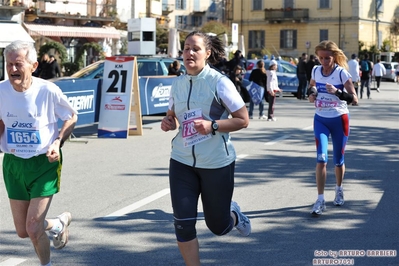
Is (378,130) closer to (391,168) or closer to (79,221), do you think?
(391,168)

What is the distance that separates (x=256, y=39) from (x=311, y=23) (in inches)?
241

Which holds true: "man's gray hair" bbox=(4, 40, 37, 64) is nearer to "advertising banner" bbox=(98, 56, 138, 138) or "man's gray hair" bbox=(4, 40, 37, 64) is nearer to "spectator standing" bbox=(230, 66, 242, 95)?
"advertising banner" bbox=(98, 56, 138, 138)

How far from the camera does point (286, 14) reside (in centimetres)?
7844

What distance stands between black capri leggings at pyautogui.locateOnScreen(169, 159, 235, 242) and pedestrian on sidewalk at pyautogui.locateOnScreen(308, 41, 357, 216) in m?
2.84

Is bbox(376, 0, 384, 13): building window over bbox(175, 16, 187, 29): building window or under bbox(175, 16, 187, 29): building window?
over

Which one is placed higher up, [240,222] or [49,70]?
[49,70]

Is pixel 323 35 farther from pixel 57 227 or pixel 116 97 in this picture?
pixel 57 227

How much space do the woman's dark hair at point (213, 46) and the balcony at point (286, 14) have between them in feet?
242

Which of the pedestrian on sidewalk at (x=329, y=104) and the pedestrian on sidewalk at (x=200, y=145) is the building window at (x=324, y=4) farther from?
the pedestrian on sidewalk at (x=200, y=145)

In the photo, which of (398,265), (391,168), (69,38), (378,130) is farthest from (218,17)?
(398,265)

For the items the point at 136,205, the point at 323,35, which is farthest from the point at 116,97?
the point at 323,35

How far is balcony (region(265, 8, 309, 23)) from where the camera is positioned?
77.9 metres

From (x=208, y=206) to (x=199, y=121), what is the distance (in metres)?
0.64

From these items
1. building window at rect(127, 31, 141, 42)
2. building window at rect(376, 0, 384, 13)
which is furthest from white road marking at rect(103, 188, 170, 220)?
building window at rect(376, 0, 384, 13)
